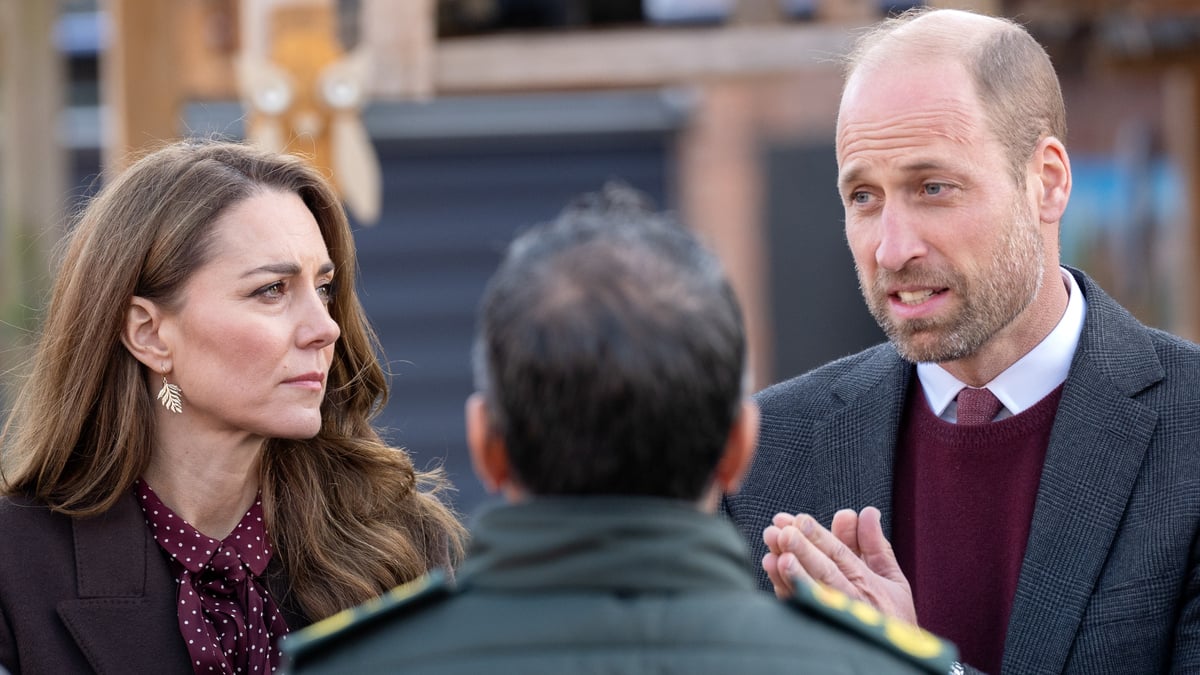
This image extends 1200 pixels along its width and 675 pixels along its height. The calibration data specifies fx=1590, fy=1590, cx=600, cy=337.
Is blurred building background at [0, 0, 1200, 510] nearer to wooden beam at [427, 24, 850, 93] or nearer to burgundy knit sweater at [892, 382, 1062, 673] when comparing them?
wooden beam at [427, 24, 850, 93]

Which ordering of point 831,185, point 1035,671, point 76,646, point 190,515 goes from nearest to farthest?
point 1035,671
point 76,646
point 190,515
point 831,185

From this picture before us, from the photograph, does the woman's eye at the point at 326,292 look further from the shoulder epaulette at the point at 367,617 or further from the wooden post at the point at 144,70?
the wooden post at the point at 144,70

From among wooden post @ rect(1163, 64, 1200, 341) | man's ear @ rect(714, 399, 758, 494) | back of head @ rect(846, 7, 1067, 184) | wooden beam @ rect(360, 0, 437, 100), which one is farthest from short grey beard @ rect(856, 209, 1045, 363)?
wooden post @ rect(1163, 64, 1200, 341)

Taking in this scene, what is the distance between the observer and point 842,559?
6.54 ft

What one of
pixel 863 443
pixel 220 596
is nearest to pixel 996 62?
pixel 863 443

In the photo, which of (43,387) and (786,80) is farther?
(786,80)

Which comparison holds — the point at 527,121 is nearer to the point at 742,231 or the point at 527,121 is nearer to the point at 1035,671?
the point at 742,231

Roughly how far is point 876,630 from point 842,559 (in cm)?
55

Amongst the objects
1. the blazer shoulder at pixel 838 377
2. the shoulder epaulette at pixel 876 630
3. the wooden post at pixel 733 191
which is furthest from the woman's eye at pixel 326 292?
the wooden post at pixel 733 191

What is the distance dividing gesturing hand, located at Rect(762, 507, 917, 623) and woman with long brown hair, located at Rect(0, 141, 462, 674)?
0.89 meters

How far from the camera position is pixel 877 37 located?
8.21ft

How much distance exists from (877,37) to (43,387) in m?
1.46

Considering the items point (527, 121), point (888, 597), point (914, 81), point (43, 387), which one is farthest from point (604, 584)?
point (527, 121)

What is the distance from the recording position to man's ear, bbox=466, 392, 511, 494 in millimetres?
1512
